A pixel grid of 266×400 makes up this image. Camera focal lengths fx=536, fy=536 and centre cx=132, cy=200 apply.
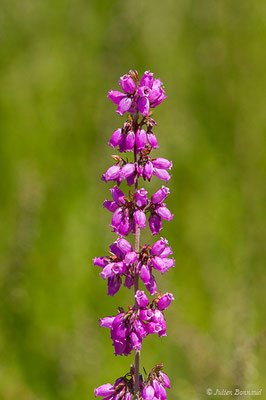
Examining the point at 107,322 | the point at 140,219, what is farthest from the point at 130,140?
the point at 107,322

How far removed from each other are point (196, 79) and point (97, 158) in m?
3.22

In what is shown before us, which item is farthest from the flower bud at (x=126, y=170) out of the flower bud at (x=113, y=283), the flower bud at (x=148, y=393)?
the flower bud at (x=148, y=393)

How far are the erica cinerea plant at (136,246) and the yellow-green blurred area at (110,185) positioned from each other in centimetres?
211

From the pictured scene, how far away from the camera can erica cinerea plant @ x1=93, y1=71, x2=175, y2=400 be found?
301 cm

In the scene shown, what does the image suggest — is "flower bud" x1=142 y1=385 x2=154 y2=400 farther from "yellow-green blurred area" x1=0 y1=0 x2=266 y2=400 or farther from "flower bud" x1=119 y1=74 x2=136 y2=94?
"yellow-green blurred area" x1=0 y1=0 x2=266 y2=400

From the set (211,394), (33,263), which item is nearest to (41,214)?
(33,263)

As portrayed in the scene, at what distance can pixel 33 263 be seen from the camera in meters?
7.69

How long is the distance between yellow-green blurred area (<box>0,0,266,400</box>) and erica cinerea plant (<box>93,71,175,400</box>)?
2112mm

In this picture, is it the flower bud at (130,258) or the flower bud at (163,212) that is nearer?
the flower bud at (130,258)

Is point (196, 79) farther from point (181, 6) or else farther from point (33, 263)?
point (33, 263)

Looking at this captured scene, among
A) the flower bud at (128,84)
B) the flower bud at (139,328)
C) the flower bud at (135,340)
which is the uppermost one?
the flower bud at (128,84)

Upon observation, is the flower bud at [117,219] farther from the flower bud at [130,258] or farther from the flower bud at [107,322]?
the flower bud at [107,322]

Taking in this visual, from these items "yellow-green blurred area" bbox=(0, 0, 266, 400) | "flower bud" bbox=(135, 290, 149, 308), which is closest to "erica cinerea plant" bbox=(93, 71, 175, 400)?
"flower bud" bbox=(135, 290, 149, 308)

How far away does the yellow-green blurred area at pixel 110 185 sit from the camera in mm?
6715
